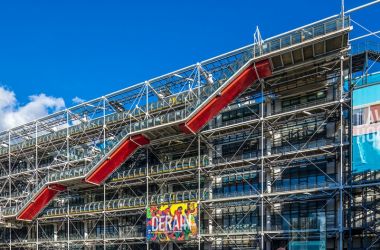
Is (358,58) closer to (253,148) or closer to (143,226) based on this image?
(253,148)

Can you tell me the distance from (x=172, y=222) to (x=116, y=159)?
6.19m

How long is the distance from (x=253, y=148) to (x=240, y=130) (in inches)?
54.5

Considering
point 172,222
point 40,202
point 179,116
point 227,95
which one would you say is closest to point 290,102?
point 227,95

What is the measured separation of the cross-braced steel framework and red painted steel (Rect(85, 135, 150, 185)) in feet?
0.24

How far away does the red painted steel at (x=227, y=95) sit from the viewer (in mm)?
24594

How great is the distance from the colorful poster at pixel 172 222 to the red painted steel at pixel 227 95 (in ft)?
16.2

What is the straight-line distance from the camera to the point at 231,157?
27281 millimetres

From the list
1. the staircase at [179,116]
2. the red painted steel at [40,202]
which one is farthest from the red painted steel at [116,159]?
the red painted steel at [40,202]

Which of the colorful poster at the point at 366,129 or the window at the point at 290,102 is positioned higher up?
the window at the point at 290,102

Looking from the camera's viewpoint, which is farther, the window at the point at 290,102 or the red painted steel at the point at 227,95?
the window at the point at 290,102

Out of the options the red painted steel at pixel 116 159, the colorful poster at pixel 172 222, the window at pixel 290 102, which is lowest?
the colorful poster at pixel 172 222

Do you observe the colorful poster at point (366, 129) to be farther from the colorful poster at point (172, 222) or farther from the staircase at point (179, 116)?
the colorful poster at point (172, 222)

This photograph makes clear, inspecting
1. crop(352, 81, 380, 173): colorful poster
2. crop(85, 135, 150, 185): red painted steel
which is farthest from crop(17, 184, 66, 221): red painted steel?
crop(352, 81, 380, 173): colorful poster

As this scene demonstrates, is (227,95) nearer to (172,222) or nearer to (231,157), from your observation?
(231,157)
